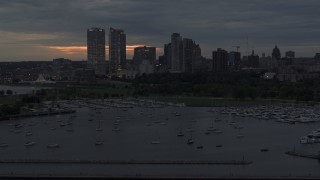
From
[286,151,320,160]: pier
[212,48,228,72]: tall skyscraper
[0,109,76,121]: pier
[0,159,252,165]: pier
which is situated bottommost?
[0,109,76,121]: pier

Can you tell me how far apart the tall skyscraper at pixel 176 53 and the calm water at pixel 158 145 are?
95.4 ft

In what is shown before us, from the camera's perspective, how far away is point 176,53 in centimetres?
4612

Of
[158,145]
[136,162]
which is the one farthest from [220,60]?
[136,162]

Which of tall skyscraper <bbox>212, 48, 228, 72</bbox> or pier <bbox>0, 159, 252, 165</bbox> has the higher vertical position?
tall skyscraper <bbox>212, 48, 228, 72</bbox>

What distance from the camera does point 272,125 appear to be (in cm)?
1386

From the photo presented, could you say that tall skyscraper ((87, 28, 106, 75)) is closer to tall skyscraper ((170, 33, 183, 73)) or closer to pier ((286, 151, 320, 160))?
tall skyscraper ((170, 33, 183, 73))

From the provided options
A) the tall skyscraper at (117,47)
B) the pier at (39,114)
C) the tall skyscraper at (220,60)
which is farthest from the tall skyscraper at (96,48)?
the pier at (39,114)

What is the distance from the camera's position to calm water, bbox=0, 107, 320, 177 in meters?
8.42

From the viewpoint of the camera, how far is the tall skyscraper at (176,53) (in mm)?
45747

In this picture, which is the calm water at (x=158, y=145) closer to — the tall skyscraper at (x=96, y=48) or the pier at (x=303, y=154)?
the pier at (x=303, y=154)

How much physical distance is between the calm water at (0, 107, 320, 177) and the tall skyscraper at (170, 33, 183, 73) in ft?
95.4

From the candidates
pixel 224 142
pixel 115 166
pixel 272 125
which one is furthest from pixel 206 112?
pixel 115 166

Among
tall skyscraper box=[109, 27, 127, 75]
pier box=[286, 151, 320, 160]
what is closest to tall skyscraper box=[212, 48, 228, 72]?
tall skyscraper box=[109, 27, 127, 75]

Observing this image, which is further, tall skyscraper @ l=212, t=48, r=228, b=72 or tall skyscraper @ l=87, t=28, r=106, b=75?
tall skyscraper @ l=87, t=28, r=106, b=75
